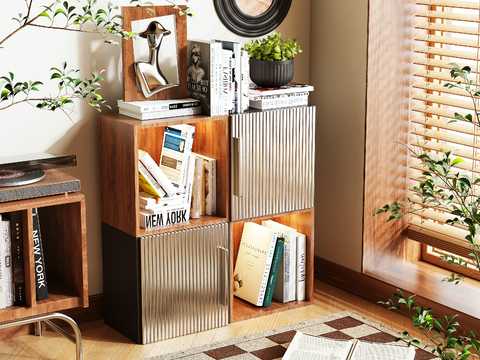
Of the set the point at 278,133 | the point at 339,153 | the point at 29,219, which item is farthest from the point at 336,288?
the point at 29,219

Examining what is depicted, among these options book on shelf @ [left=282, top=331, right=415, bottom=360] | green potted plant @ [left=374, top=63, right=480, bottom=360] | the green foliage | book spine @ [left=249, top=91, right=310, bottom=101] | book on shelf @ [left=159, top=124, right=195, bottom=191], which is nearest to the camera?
green potted plant @ [left=374, top=63, right=480, bottom=360]

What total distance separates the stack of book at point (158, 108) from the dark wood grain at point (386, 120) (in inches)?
31.3

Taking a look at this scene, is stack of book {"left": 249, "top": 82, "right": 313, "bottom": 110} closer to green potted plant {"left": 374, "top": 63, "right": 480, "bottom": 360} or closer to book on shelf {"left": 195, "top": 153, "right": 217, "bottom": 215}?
book on shelf {"left": 195, "top": 153, "right": 217, "bottom": 215}

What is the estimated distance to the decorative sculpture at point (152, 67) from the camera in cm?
230

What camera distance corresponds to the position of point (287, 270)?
264cm

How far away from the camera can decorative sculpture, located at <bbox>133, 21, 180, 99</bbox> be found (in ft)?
7.55

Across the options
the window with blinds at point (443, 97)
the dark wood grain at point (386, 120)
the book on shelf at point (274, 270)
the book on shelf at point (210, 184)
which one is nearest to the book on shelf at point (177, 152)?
the book on shelf at point (210, 184)

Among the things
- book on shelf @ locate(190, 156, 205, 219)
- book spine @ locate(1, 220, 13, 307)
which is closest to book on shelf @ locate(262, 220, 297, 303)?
book on shelf @ locate(190, 156, 205, 219)

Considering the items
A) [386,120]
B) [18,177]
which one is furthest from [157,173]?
[386,120]

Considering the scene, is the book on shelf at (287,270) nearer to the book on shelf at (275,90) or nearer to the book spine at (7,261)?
the book on shelf at (275,90)

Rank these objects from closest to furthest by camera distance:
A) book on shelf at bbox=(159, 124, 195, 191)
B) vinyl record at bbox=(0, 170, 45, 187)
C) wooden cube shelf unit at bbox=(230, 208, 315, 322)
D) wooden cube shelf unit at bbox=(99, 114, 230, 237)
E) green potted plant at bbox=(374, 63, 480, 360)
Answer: green potted plant at bbox=(374, 63, 480, 360) < vinyl record at bbox=(0, 170, 45, 187) < wooden cube shelf unit at bbox=(99, 114, 230, 237) < book on shelf at bbox=(159, 124, 195, 191) < wooden cube shelf unit at bbox=(230, 208, 315, 322)

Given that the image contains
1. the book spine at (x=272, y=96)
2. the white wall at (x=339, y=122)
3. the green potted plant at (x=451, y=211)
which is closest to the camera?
the green potted plant at (x=451, y=211)

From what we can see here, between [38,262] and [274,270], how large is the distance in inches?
39.2

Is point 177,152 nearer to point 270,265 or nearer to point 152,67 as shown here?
point 152,67
